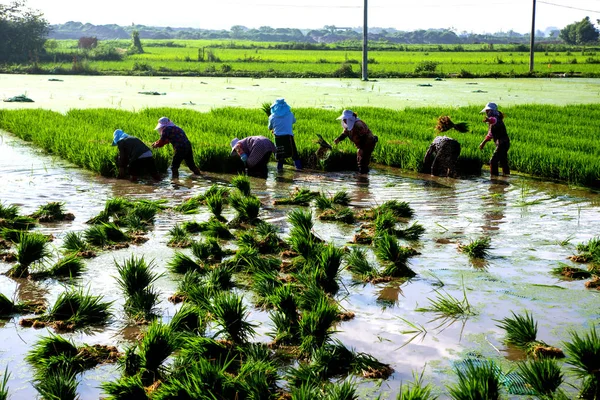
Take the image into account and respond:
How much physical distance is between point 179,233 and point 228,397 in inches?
119

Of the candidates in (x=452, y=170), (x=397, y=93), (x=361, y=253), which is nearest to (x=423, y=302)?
(x=361, y=253)

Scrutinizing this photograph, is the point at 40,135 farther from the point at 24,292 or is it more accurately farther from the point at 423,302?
the point at 423,302

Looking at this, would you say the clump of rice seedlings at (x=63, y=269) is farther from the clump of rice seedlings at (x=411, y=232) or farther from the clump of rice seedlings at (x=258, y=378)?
the clump of rice seedlings at (x=411, y=232)

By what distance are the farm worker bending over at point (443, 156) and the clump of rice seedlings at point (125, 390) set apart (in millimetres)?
6615

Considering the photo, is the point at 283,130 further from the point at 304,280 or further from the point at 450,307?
the point at 450,307

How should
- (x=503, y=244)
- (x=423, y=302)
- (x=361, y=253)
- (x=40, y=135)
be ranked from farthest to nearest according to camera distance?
(x=40, y=135) → (x=503, y=244) → (x=361, y=253) → (x=423, y=302)

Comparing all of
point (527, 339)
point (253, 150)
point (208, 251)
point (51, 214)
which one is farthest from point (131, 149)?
point (527, 339)

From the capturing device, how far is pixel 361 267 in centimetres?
527

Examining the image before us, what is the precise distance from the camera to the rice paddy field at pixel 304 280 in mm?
3535

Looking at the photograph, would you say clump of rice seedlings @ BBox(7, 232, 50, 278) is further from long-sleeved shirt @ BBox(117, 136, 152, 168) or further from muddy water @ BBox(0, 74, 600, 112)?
muddy water @ BBox(0, 74, 600, 112)

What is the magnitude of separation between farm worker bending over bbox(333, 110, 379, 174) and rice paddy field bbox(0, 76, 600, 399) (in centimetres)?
25

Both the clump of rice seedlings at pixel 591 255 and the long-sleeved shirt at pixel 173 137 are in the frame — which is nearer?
the clump of rice seedlings at pixel 591 255

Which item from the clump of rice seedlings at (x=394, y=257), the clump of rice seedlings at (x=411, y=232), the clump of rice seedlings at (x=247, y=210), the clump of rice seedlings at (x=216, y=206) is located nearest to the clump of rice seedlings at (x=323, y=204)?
the clump of rice seedlings at (x=247, y=210)

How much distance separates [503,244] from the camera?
6078mm
